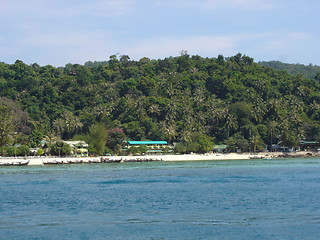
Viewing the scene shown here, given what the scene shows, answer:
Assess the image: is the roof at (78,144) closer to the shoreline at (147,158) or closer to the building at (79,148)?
the building at (79,148)

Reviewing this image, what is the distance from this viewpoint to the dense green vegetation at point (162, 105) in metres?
119

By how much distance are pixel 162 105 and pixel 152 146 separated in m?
22.3

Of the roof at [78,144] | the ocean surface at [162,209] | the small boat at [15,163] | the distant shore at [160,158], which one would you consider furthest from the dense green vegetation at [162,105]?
the ocean surface at [162,209]

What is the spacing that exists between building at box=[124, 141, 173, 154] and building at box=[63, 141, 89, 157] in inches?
447

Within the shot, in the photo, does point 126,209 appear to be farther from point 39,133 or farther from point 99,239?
point 39,133

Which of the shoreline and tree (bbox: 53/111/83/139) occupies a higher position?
tree (bbox: 53/111/83/139)

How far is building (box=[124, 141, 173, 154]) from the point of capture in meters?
116

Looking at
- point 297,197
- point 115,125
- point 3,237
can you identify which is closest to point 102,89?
point 115,125

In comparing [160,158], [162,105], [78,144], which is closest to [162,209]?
[160,158]

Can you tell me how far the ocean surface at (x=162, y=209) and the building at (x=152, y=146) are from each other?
62.6m

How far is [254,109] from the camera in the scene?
434 ft

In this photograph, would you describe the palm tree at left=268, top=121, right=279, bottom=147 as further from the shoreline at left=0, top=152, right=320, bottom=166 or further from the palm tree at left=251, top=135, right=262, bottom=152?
the shoreline at left=0, top=152, right=320, bottom=166

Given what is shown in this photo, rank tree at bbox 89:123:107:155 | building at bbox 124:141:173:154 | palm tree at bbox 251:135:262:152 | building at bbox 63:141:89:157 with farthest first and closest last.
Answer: palm tree at bbox 251:135:262:152 → building at bbox 124:141:173:154 → tree at bbox 89:123:107:155 → building at bbox 63:141:89:157

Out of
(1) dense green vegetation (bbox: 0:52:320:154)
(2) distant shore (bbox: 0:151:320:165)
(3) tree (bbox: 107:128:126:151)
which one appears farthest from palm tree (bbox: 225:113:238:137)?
(3) tree (bbox: 107:128:126:151)
